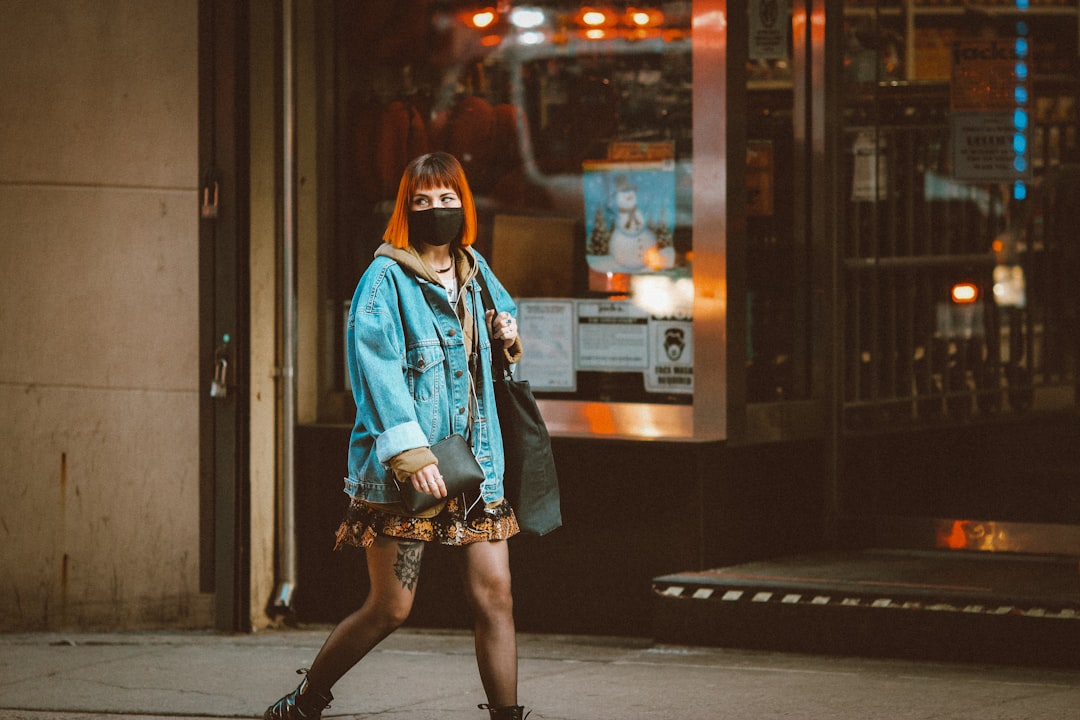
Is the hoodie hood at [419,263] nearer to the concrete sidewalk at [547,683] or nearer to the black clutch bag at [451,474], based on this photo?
the black clutch bag at [451,474]

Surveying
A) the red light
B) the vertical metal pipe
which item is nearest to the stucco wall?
the vertical metal pipe

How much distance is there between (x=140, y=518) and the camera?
766 cm

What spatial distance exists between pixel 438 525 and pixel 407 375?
1.50ft

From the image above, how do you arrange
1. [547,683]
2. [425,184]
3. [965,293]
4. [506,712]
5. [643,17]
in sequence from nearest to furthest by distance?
[506,712] → [425,184] → [547,683] → [643,17] → [965,293]

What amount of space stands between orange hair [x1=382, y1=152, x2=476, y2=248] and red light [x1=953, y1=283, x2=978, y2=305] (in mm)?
4083

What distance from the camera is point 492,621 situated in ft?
16.9

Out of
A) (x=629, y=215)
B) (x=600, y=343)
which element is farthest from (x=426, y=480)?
(x=629, y=215)

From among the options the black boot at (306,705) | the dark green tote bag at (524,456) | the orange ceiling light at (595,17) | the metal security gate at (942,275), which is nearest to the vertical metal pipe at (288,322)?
the orange ceiling light at (595,17)

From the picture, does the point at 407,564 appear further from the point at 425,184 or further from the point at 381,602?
the point at 425,184

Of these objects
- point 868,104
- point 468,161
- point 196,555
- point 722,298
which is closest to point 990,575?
point 722,298

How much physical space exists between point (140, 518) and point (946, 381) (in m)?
3.92

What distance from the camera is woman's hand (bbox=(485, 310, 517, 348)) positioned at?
17.5 feet

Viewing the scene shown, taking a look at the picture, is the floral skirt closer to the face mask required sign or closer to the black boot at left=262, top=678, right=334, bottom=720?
the black boot at left=262, top=678, right=334, bottom=720

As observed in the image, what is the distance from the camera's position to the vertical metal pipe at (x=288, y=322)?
7.56 m
